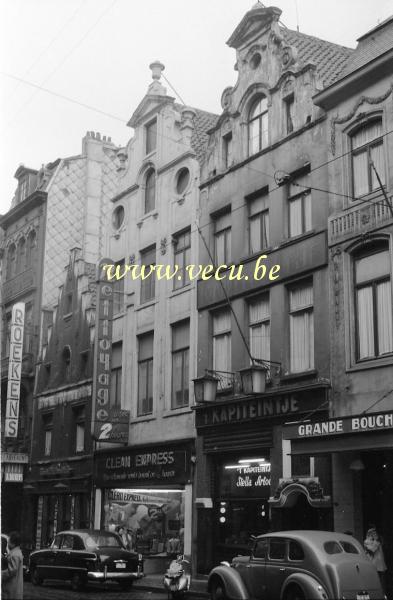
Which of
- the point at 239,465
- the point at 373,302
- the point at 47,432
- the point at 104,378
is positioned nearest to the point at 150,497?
the point at 104,378

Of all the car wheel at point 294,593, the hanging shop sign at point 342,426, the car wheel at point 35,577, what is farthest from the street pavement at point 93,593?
the car wheel at point 294,593

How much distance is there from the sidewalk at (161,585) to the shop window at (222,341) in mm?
→ 6650

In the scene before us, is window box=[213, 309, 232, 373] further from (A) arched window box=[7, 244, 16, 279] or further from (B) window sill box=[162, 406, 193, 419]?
(A) arched window box=[7, 244, 16, 279]

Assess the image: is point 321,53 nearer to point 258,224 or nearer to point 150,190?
point 258,224

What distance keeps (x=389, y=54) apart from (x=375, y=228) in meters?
4.73

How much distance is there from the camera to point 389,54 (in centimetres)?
2206

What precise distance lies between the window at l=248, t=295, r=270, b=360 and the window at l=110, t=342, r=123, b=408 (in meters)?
8.84

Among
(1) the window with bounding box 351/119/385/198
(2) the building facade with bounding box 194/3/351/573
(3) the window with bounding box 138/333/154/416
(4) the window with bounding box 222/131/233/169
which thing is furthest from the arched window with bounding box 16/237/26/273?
(1) the window with bounding box 351/119/385/198

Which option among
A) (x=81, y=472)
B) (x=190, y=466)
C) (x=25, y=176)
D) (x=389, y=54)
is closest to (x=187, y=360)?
(x=190, y=466)

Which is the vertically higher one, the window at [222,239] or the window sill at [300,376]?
the window at [222,239]

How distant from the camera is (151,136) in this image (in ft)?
113

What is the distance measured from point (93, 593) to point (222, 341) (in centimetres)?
943

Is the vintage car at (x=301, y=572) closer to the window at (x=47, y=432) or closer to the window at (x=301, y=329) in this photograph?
the window at (x=301, y=329)

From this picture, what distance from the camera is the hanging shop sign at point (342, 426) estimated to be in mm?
18094
